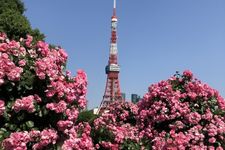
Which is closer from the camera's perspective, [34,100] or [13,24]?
[34,100]

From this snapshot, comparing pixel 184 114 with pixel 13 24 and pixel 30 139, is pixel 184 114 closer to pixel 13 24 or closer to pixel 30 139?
pixel 30 139

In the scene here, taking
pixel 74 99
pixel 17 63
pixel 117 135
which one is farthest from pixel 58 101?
pixel 117 135

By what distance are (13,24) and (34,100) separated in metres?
13.7

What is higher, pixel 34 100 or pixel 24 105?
pixel 34 100

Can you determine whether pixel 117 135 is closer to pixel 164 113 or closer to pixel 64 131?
pixel 164 113

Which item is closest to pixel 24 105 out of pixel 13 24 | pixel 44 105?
pixel 44 105

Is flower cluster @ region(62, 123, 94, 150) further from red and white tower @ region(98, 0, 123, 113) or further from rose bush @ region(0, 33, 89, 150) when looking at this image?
red and white tower @ region(98, 0, 123, 113)

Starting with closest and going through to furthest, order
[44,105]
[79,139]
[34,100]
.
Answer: [34,100], [44,105], [79,139]

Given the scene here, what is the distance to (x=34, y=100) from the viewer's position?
743 cm

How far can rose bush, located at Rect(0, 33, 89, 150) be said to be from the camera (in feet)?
23.9

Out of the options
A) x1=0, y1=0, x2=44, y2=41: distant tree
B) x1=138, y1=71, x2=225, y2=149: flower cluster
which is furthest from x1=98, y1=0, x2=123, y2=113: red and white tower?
x1=138, y1=71, x2=225, y2=149: flower cluster

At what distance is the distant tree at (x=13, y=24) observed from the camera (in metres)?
20.5

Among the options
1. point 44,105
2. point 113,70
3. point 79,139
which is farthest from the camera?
point 113,70

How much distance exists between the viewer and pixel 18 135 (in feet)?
23.6
